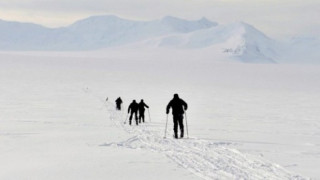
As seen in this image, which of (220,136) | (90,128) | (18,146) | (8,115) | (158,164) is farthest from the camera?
(8,115)

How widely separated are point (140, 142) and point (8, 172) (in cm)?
466

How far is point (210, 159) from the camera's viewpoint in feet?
32.3

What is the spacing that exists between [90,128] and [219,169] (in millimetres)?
7948

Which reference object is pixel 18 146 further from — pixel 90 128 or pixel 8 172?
pixel 90 128

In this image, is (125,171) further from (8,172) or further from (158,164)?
(8,172)

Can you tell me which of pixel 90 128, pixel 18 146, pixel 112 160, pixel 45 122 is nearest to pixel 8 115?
pixel 45 122

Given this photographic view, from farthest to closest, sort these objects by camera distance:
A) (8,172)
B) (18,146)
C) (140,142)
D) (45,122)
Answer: (45,122), (140,142), (18,146), (8,172)

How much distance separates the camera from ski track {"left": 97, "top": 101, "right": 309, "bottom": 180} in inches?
333

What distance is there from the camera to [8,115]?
2073cm

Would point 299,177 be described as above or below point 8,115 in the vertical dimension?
below

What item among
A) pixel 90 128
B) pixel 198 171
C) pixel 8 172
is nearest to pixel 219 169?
pixel 198 171

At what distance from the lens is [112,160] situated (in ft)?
31.6

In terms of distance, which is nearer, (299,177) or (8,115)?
(299,177)

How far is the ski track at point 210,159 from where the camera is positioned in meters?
8.46
